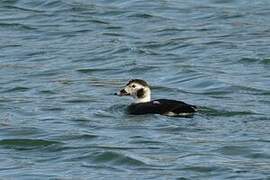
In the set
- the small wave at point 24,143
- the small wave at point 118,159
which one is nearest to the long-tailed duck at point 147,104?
the small wave at point 24,143

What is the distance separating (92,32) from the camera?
89.4 feet

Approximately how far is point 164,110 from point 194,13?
9.21 m

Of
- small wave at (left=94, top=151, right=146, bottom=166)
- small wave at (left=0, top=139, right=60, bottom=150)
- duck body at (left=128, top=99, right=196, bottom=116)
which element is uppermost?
duck body at (left=128, top=99, right=196, bottom=116)

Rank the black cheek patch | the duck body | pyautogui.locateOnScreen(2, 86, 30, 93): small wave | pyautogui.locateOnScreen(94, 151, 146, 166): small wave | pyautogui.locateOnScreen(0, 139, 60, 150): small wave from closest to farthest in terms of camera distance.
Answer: pyautogui.locateOnScreen(94, 151, 146, 166): small wave
pyautogui.locateOnScreen(0, 139, 60, 150): small wave
the duck body
the black cheek patch
pyautogui.locateOnScreen(2, 86, 30, 93): small wave

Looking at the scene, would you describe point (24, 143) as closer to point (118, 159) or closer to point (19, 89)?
point (118, 159)

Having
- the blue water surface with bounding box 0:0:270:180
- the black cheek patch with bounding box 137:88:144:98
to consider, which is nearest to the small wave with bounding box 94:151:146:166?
the blue water surface with bounding box 0:0:270:180

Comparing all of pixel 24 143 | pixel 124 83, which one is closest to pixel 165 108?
pixel 24 143

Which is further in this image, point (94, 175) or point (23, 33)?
point (23, 33)

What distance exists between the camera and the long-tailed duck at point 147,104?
1916 cm

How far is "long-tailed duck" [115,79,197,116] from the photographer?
19156 mm

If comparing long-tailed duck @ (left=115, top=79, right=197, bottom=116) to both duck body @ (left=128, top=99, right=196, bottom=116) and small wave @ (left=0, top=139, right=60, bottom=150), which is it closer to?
duck body @ (left=128, top=99, right=196, bottom=116)

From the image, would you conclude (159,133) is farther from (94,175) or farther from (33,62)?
(33,62)

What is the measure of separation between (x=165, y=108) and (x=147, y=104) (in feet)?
2.34

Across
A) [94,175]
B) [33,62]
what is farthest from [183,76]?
[94,175]
